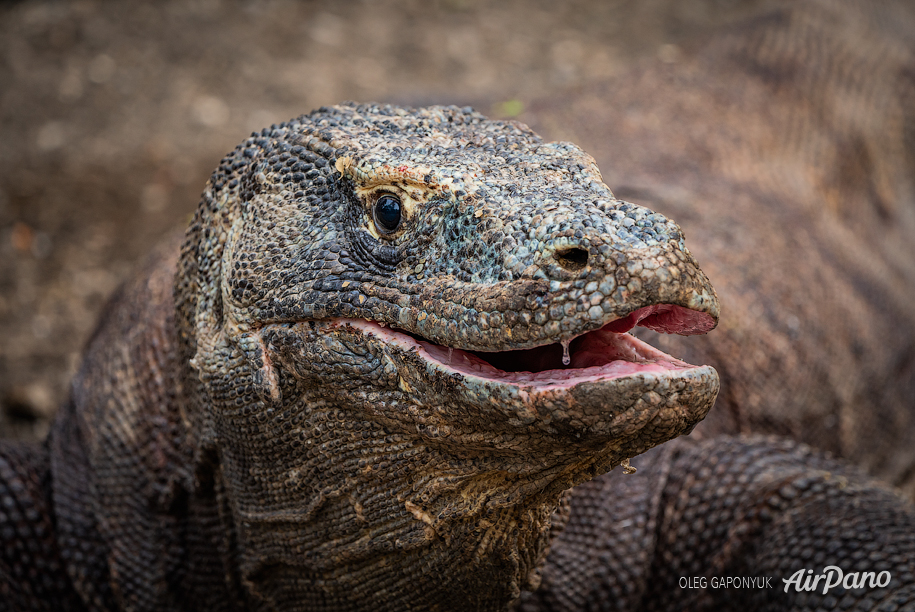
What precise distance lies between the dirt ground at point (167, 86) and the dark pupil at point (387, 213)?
10.8 feet

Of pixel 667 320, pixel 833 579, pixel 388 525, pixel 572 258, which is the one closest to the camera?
pixel 572 258

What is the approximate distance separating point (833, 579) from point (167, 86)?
735 centimetres

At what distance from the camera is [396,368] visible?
247 cm

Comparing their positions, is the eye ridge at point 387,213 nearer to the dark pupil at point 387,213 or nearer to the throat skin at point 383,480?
the dark pupil at point 387,213

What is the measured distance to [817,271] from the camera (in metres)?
5.37

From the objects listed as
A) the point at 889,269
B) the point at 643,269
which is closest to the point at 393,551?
the point at 643,269

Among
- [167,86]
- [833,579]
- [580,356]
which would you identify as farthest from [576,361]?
[167,86]

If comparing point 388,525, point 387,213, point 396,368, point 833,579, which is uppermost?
point 387,213

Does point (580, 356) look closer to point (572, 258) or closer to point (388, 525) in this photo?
point (572, 258)

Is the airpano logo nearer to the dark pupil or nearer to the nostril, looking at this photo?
the nostril

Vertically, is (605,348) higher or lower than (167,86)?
higher

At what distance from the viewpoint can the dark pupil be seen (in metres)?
2.60

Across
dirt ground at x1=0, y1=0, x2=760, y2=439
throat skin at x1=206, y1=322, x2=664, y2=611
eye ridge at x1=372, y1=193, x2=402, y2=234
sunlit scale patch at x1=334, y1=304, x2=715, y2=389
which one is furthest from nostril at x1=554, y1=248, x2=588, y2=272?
dirt ground at x1=0, y1=0, x2=760, y2=439

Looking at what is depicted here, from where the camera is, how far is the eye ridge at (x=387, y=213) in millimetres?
2594
